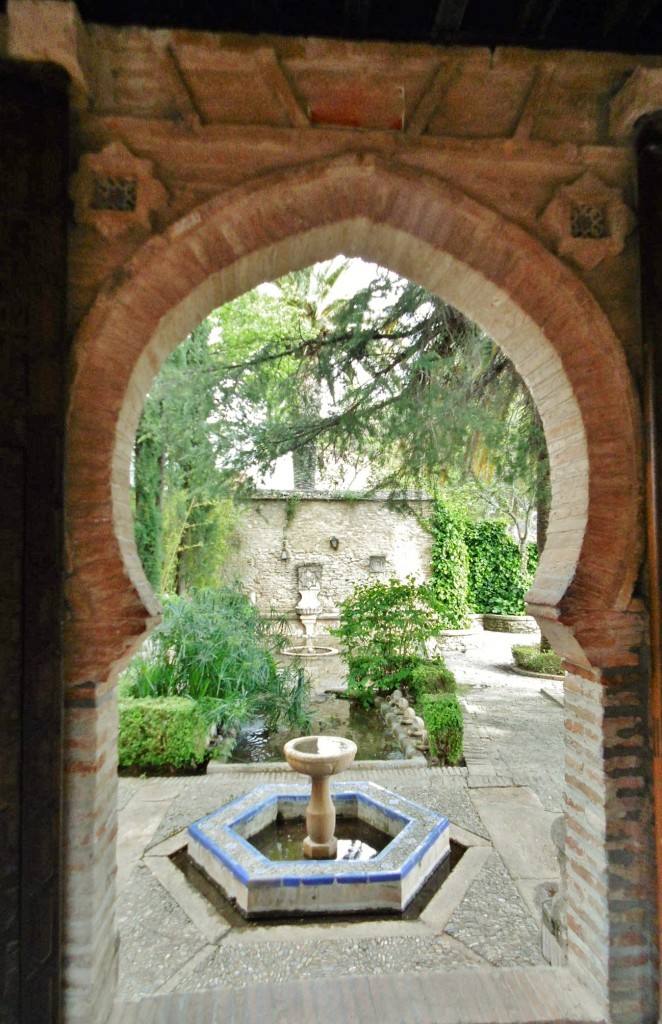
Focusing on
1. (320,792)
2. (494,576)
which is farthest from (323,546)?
(320,792)

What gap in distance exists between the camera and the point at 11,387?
80.6 inches

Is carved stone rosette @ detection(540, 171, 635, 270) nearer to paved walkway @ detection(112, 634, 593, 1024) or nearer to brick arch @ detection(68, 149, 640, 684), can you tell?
brick arch @ detection(68, 149, 640, 684)

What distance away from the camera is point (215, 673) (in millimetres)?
6832

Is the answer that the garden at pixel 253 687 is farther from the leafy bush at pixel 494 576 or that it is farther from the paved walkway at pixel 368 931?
the leafy bush at pixel 494 576

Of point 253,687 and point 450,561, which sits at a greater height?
point 450,561

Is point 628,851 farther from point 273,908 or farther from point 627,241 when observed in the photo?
point 627,241

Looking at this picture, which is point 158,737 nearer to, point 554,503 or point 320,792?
→ point 320,792

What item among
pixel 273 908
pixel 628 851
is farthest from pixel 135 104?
pixel 273 908

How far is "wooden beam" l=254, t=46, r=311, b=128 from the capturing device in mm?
2297

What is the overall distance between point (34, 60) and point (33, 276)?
2.72 feet

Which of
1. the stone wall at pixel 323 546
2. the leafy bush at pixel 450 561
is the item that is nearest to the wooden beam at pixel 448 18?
the stone wall at pixel 323 546

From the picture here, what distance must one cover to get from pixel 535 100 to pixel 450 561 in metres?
13.2

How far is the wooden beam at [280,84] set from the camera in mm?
2297

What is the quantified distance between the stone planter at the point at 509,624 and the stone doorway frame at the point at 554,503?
512 inches
